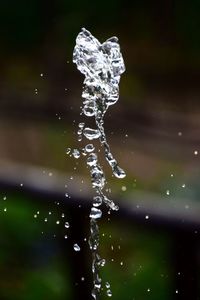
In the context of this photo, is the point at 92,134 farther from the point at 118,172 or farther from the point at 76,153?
the point at 76,153

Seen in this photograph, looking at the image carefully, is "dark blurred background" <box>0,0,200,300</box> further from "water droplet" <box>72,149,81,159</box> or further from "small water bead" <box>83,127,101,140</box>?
"small water bead" <box>83,127,101,140</box>

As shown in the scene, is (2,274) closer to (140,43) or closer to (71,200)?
(71,200)

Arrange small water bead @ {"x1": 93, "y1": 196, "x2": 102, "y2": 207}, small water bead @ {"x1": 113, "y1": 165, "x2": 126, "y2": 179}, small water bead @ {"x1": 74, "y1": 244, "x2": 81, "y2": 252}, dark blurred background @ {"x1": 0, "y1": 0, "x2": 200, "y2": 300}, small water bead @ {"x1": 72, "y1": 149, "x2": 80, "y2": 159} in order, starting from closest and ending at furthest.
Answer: small water bead @ {"x1": 74, "y1": 244, "x2": 81, "y2": 252} < small water bead @ {"x1": 93, "y1": 196, "x2": 102, "y2": 207} < dark blurred background @ {"x1": 0, "y1": 0, "x2": 200, "y2": 300} < small water bead @ {"x1": 113, "y1": 165, "x2": 126, "y2": 179} < small water bead @ {"x1": 72, "y1": 149, "x2": 80, "y2": 159}

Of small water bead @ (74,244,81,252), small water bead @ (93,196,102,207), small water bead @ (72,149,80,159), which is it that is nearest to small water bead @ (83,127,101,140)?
small water bead @ (93,196,102,207)

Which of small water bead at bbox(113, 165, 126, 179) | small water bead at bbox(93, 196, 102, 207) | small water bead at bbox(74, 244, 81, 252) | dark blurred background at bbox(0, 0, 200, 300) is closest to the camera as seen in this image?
small water bead at bbox(74, 244, 81, 252)

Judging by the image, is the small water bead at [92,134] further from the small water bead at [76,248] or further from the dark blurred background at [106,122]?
the small water bead at [76,248]

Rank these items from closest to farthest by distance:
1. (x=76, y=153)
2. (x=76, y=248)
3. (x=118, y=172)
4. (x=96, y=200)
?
1. (x=76, y=248)
2. (x=96, y=200)
3. (x=118, y=172)
4. (x=76, y=153)

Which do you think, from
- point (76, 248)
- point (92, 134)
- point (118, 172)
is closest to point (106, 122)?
point (118, 172)

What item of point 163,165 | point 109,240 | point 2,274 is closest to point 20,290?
point 2,274
